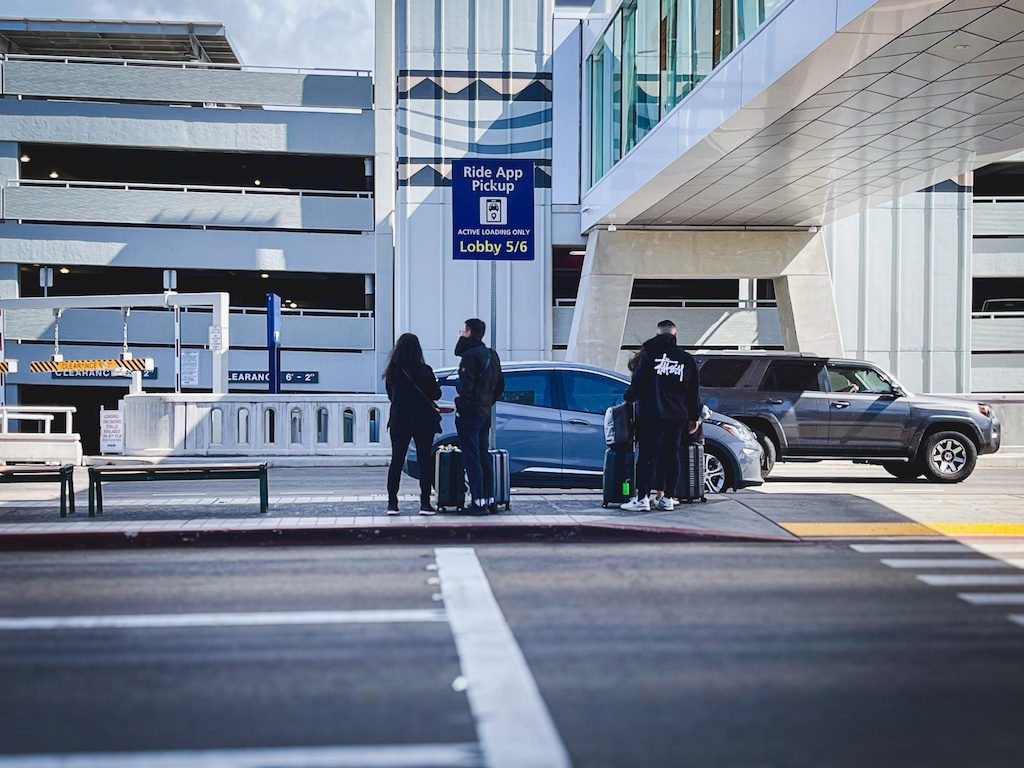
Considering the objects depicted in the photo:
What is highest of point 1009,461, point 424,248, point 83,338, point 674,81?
point 674,81

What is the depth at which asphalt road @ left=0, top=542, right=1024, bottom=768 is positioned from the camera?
437 centimetres

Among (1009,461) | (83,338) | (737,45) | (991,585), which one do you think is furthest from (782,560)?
(83,338)

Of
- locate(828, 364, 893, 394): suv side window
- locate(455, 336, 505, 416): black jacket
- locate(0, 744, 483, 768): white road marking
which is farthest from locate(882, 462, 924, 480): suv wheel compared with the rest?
locate(0, 744, 483, 768): white road marking

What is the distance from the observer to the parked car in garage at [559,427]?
12.5 m

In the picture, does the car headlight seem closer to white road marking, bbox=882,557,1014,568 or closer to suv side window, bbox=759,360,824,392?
suv side window, bbox=759,360,824,392

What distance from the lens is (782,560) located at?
8.52m

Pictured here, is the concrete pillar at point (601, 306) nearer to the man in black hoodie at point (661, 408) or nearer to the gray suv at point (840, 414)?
the gray suv at point (840, 414)

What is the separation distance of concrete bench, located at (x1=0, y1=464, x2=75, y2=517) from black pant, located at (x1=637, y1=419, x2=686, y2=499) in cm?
563

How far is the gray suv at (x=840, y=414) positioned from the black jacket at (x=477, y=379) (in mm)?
Result: 5735

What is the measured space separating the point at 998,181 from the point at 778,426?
26063mm

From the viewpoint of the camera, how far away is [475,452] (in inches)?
410

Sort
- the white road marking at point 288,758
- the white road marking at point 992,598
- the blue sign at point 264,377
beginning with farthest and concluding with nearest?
the blue sign at point 264,377
the white road marking at point 992,598
the white road marking at point 288,758

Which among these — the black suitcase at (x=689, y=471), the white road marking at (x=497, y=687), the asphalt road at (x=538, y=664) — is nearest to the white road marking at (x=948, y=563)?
the asphalt road at (x=538, y=664)

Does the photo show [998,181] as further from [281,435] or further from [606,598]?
[606,598]
